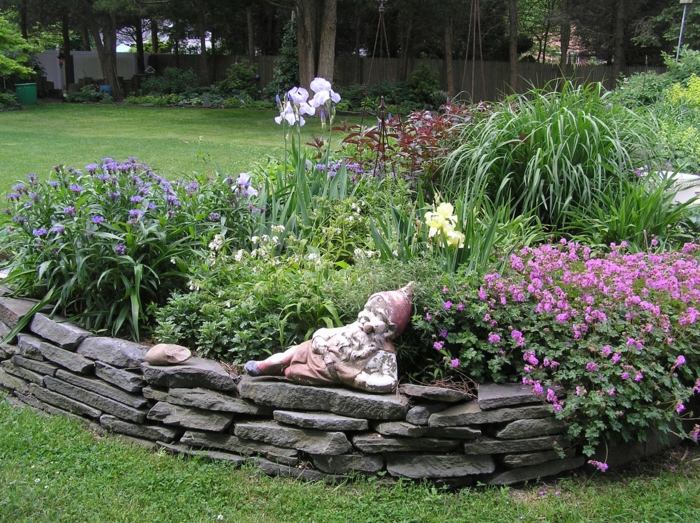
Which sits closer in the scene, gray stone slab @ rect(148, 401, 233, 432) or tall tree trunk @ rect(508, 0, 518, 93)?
gray stone slab @ rect(148, 401, 233, 432)

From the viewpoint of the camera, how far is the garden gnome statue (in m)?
2.85

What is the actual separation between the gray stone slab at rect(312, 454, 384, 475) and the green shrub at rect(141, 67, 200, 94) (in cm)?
2314

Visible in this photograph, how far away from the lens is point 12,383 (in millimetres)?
3783

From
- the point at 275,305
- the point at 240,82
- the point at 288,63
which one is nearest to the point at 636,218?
the point at 275,305

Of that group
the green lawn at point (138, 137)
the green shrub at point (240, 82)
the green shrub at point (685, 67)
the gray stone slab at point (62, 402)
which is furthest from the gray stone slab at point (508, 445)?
the green shrub at point (240, 82)

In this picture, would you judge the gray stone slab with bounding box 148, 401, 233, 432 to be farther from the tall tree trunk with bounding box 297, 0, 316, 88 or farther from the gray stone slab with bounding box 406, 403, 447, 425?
the tall tree trunk with bounding box 297, 0, 316, 88

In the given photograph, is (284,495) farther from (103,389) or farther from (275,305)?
(103,389)

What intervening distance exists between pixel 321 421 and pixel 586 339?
122 cm

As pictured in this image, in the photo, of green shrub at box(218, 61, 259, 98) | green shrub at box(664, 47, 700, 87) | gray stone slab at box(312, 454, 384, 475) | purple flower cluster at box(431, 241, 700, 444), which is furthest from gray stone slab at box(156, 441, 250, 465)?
green shrub at box(218, 61, 259, 98)

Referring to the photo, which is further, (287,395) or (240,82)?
(240,82)

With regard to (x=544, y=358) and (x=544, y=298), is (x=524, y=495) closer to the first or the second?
(x=544, y=358)

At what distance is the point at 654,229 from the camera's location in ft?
13.6

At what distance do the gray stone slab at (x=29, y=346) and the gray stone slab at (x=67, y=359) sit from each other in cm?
4

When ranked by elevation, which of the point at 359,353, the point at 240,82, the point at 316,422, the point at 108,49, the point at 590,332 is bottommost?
the point at 316,422
